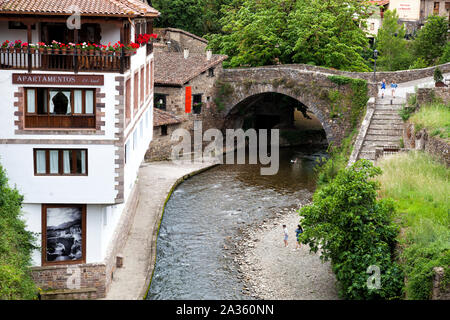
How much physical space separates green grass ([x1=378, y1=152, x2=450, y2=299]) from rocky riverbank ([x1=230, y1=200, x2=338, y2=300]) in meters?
3.90

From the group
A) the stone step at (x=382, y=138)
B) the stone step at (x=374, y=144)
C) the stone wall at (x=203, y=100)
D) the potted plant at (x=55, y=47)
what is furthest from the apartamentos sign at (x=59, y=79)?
the stone wall at (x=203, y=100)

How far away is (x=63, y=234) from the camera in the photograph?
22.0 meters

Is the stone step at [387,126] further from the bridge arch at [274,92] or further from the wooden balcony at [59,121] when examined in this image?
the wooden balcony at [59,121]

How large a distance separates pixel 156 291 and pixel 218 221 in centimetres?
930

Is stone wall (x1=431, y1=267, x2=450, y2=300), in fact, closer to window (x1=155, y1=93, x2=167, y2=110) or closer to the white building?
the white building

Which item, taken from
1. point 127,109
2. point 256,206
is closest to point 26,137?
point 127,109

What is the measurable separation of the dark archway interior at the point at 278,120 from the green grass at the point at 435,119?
17769mm

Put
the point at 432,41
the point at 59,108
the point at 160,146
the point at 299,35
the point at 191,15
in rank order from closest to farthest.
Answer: the point at 59,108 → the point at 160,146 → the point at 299,35 → the point at 432,41 → the point at 191,15

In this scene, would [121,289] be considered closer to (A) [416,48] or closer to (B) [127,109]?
(B) [127,109]

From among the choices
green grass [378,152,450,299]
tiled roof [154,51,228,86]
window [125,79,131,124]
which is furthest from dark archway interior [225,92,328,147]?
window [125,79,131,124]

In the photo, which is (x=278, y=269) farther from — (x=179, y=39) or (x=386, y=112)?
(x=179, y=39)

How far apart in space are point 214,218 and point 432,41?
31.6 meters

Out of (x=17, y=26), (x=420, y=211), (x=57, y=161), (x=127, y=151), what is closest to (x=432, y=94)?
(x=420, y=211)

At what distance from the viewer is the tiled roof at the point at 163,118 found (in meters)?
42.8
